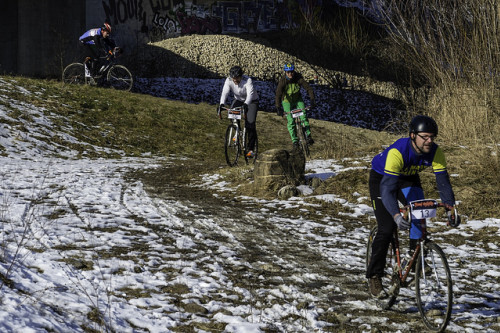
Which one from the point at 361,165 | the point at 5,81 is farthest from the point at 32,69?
the point at 361,165

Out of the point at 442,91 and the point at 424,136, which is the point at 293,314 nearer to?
the point at 424,136

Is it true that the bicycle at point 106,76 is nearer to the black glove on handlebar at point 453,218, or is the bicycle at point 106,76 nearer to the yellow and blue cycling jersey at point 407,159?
the yellow and blue cycling jersey at point 407,159

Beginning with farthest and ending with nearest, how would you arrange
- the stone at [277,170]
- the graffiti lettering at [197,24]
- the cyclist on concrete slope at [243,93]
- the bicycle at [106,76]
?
1. the graffiti lettering at [197,24]
2. the bicycle at [106,76]
3. the cyclist on concrete slope at [243,93]
4. the stone at [277,170]

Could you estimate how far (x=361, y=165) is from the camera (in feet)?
36.8

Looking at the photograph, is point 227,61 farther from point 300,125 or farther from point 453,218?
point 453,218

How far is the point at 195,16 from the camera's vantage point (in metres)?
37.3

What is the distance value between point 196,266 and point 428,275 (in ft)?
7.99

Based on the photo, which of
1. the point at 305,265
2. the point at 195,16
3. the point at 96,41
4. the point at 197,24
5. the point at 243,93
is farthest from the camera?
the point at 197,24

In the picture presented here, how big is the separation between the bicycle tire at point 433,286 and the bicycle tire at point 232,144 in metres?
8.18

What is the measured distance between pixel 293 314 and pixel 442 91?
859 centimetres

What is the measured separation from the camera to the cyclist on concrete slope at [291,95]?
12625 mm

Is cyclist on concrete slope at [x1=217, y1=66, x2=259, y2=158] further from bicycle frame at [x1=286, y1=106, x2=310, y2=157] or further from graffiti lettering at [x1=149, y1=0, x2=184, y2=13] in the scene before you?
graffiti lettering at [x1=149, y1=0, x2=184, y2=13]

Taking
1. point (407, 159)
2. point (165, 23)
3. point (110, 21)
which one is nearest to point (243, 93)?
point (407, 159)

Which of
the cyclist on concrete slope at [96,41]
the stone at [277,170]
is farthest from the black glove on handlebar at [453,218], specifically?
A: the cyclist on concrete slope at [96,41]
